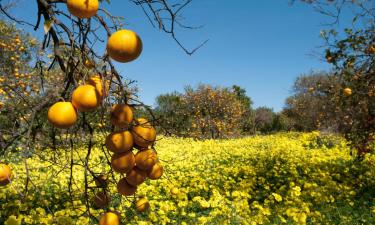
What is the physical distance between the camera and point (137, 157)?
1.21 metres

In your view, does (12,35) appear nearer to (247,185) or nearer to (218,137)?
(247,185)

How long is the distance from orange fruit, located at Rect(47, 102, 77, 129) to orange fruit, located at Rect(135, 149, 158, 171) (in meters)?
0.25

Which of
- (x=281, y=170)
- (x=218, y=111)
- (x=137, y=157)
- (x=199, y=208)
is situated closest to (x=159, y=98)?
(x=218, y=111)

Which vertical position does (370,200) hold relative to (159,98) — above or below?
below

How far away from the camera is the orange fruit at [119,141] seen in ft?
3.73

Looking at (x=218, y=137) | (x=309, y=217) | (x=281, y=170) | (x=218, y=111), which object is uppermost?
(x=218, y=111)

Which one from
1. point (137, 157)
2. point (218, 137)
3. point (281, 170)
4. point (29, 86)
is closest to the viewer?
point (137, 157)

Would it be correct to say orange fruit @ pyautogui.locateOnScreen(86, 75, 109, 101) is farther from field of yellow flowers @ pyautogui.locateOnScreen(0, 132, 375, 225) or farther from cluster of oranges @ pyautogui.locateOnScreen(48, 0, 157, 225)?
field of yellow flowers @ pyautogui.locateOnScreen(0, 132, 375, 225)

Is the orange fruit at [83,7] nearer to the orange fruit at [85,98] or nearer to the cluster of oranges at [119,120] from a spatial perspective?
the cluster of oranges at [119,120]

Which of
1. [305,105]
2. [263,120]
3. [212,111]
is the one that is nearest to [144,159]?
[212,111]

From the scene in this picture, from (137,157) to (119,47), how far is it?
14.5 inches

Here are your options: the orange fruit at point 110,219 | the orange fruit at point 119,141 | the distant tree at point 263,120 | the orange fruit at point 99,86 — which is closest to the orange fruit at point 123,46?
the orange fruit at point 99,86

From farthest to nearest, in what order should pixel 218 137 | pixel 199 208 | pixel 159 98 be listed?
pixel 159 98 < pixel 218 137 < pixel 199 208

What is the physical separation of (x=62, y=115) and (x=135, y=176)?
0.32 meters
